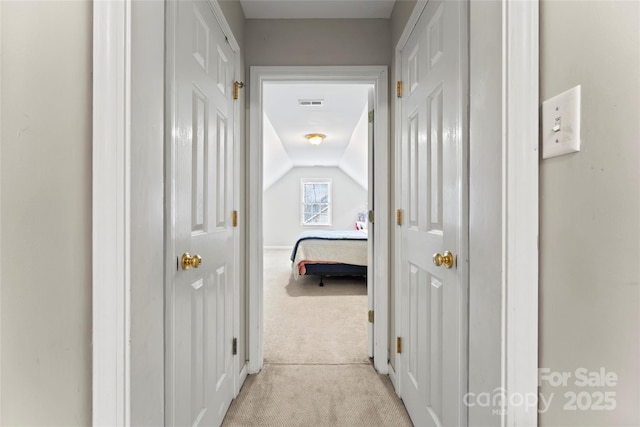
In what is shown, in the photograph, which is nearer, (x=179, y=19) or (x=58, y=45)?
(x=58, y=45)

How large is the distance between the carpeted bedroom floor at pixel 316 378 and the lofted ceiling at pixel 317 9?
229 centimetres

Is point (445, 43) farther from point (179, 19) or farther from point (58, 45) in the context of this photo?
point (58, 45)

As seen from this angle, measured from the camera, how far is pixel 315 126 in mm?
4512

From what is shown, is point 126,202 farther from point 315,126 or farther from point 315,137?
point 315,137

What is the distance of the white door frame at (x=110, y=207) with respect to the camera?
0.62m

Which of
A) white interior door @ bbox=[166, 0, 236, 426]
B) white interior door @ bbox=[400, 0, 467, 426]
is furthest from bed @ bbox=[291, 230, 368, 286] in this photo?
white interior door @ bbox=[166, 0, 236, 426]

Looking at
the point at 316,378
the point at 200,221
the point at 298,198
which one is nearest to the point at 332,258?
the point at 316,378

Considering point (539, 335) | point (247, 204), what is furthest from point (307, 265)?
point (539, 335)

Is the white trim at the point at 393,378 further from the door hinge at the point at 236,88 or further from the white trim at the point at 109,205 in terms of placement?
the door hinge at the point at 236,88

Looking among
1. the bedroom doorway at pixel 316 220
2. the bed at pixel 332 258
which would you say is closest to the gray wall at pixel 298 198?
the bedroom doorway at pixel 316 220

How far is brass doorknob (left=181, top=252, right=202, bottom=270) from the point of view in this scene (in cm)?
106

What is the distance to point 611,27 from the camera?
504 millimetres

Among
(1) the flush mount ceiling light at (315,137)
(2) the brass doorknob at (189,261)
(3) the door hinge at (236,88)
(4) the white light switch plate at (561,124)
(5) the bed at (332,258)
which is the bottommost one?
(5) the bed at (332,258)

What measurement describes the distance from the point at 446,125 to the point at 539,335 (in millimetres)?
764
